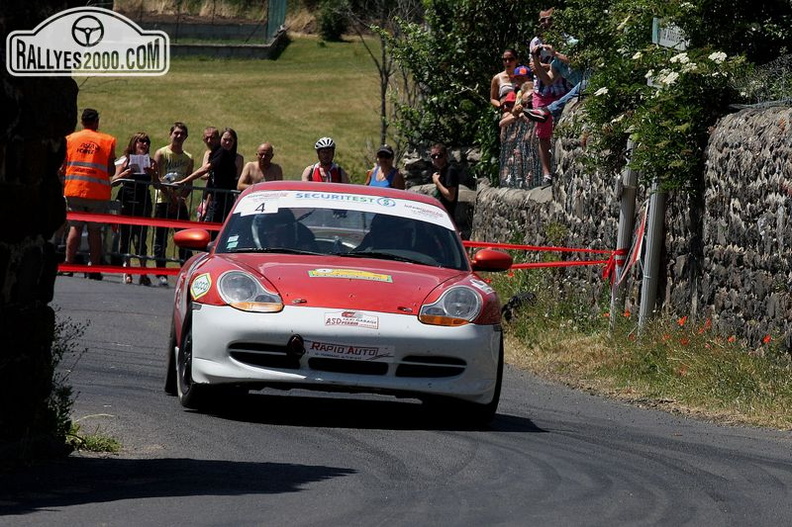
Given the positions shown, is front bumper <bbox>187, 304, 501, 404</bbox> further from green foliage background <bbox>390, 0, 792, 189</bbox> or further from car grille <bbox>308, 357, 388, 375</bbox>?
green foliage background <bbox>390, 0, 792, 189</bbox>

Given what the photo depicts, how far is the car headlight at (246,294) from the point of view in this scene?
9.66 metres

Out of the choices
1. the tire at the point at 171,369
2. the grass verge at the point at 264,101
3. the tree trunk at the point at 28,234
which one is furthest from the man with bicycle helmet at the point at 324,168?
the grass verge at the point at 264,101

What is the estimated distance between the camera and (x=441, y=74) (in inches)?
1086

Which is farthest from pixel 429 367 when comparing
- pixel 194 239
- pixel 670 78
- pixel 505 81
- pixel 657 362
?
pixel 505 81

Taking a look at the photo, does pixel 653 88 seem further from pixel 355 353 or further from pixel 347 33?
pixel 347 33

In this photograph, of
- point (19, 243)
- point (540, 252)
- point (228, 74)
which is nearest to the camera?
point (19, 243)

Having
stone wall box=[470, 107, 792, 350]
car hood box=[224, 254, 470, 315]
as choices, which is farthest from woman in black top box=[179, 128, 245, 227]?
car hood box=[224, 254, 470, 315]

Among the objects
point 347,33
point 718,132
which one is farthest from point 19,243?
point 347,33

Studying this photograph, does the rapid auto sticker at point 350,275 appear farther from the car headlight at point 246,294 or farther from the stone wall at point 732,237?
the stone wall at point 732,237

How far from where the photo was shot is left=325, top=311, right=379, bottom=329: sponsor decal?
9.55 meters

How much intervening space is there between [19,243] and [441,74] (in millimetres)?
20374

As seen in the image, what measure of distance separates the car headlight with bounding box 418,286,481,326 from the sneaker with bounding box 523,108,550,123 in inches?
384

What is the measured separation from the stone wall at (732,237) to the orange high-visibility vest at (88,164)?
20.5 feet

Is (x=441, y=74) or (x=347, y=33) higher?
(x=347, y=33)
